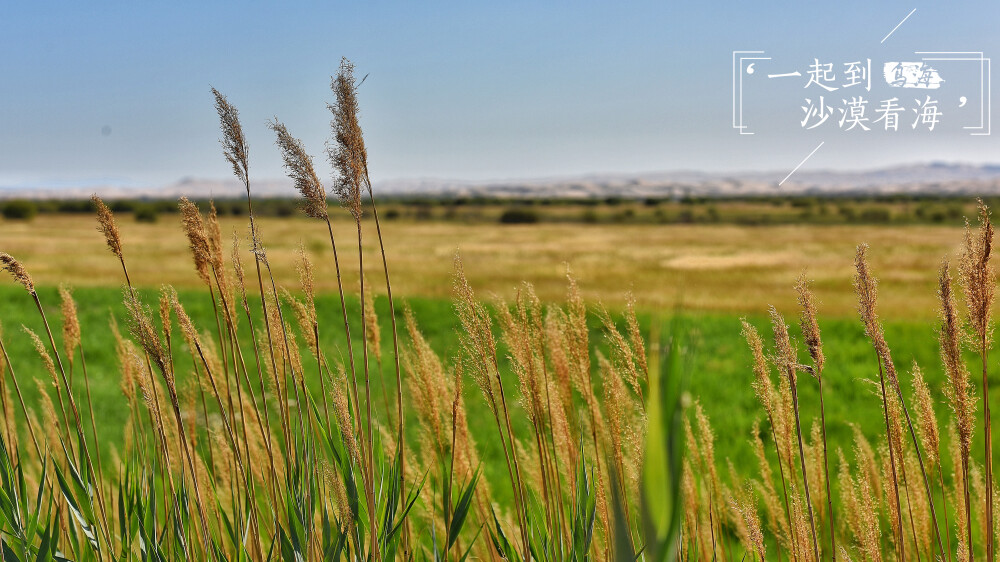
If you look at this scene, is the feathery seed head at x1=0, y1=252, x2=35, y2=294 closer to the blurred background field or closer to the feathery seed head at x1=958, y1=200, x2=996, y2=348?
the blurred background field

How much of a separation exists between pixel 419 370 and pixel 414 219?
3255 inches

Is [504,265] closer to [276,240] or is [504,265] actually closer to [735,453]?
[276,240]

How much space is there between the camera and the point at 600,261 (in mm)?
36656

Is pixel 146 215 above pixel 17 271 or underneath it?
underneath

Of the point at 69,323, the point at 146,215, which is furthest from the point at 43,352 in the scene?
the point at 146,215

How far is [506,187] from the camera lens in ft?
517

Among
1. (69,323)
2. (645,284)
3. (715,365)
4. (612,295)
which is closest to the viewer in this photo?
(69,323)

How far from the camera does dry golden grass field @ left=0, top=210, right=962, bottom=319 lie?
77.4 ft

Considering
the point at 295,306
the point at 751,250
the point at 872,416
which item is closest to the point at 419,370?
the point at 295,306

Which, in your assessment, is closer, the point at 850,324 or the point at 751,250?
the point at 850,324

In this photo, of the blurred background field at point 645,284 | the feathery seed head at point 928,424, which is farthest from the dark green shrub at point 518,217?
the feathery seed head at point 928,424

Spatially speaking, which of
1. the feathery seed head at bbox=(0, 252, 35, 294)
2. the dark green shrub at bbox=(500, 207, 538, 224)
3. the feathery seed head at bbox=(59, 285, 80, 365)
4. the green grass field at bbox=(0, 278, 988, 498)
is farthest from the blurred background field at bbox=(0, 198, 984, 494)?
the dark green shrub at bbox=(500, 207, 538, 224)

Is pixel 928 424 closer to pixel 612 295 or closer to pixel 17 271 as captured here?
pixel 17 271

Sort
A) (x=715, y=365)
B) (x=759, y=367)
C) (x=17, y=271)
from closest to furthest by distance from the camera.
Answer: (x=17, y=271)
(x=759, y=367)
(x=715, y=365)
